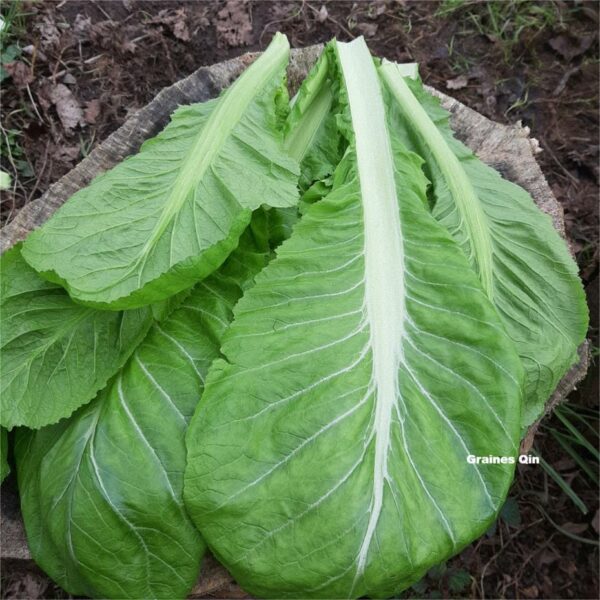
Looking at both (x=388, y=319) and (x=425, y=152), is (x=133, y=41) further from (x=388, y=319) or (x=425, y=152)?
(x=388, y=319)

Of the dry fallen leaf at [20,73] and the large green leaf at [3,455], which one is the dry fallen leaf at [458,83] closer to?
the dry fallen leaf at [20,73]

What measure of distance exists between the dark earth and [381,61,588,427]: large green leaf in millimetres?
1140

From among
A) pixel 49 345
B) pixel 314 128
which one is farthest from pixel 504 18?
pixel 49 345

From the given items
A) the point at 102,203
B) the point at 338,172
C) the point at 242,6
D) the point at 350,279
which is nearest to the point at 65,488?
the point at 102,203

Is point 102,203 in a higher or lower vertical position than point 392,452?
higher

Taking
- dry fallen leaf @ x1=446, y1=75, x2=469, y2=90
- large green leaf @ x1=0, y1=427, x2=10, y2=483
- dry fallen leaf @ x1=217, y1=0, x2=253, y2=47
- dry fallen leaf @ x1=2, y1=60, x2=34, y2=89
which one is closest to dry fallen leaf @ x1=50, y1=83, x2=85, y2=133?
dry fallen leaf @ x1=2, y1=60, x2=34, y2=89

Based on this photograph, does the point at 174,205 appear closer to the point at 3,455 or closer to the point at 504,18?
the point at 3,455

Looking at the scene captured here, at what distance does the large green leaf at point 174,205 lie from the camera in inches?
68.7

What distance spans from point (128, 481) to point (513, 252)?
1460 millimetres

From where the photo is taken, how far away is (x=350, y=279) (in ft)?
6.14

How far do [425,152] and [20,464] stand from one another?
1753 millimetres

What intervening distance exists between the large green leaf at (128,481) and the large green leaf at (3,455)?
68mm

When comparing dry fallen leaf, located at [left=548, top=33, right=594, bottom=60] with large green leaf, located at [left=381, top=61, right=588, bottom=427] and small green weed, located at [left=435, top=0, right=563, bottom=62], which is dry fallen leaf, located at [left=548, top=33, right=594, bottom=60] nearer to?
small green weed, located at [left=435, top=0, right=563, bottom=62]

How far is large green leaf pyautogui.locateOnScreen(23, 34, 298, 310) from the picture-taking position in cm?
175
